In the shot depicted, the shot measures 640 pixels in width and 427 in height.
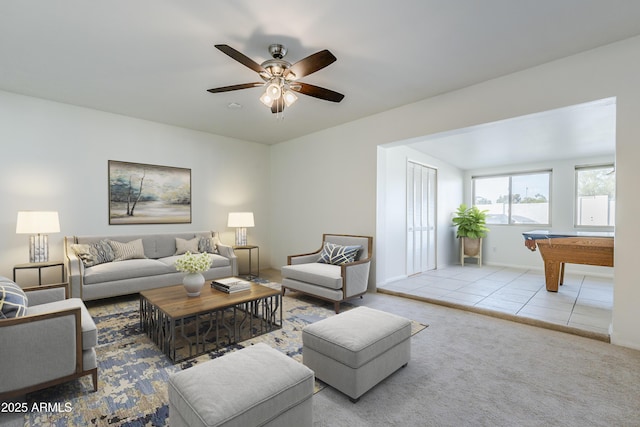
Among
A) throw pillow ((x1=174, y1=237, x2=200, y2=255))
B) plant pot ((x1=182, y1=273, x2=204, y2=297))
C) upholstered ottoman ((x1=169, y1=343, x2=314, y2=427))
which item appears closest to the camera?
upholstered ottoman ((x1=169, y1=343, x2=314, y2=427))

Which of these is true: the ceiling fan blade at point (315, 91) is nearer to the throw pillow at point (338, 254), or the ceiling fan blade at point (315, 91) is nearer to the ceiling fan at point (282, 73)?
the ceiling fan at point (282, 73)

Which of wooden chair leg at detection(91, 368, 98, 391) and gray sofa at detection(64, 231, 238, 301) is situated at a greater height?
gray sofa at detection(64, 231, 238, 301)

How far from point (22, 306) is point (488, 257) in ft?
26.3

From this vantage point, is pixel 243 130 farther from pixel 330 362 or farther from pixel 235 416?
pixel 235 416

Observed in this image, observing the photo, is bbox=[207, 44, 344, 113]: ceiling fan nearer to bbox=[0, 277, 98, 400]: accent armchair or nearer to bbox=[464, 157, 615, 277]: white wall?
bbox=[0, 277, 98, 400]: accent armchair

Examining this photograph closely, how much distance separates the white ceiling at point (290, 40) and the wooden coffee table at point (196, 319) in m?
2.34

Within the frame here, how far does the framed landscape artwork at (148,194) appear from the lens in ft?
14.9

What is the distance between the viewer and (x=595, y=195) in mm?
5836

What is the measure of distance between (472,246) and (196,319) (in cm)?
631

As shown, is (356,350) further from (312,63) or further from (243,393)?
(312,63)

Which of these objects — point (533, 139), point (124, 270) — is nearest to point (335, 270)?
point (124, 270)

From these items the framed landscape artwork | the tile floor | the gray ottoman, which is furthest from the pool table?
the framed landscape artwork

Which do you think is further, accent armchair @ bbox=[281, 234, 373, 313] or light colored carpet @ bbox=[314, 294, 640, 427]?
accent armchair @ bbox=[281, 234, 373, 313]

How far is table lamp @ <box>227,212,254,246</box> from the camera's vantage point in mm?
5398
